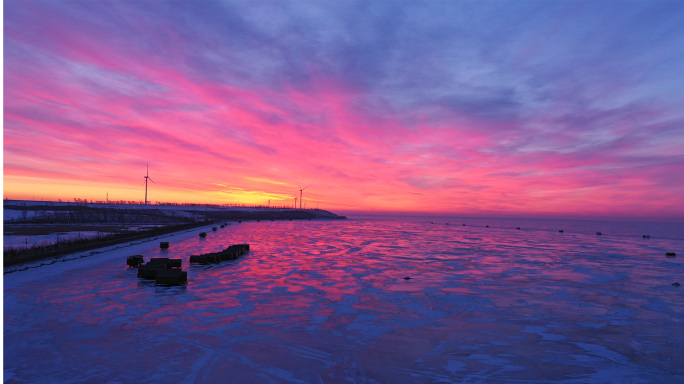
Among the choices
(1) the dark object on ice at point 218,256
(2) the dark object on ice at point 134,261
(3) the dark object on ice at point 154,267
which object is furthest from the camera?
(1) the dark object on ice at point 218,256

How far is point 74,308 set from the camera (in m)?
16.0

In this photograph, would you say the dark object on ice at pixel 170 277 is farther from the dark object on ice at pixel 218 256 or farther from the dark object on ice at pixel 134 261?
the dark object on ice at pixel 218 256

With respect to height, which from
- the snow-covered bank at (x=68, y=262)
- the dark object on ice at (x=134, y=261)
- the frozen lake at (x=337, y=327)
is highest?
A: the dark object on ice at (x=134, y=261)

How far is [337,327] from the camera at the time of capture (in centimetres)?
1462

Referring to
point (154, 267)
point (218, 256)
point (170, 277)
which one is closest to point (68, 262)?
point (154, 267)

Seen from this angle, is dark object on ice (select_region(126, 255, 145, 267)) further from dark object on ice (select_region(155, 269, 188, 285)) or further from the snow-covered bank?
dark object on ice (select_region(155, 269, 188, 285))

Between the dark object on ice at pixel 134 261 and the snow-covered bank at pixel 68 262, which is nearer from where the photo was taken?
the snow-covered bank at pixel 68 262

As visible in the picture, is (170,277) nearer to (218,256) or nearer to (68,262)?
(218,256)

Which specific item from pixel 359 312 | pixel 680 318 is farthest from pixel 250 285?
pixel 680 318

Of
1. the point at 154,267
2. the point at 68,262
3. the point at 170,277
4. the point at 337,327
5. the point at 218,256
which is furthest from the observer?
the point at 218,256

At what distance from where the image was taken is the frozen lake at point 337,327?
36.1 ft

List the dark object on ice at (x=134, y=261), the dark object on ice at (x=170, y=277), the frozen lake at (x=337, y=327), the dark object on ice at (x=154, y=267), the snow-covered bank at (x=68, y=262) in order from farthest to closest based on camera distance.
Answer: the dark object on ice at (x=134, y=261) < the dark object on ice at (x=154, y=267) < the snow-covered bank at (x=68, y=262) < the dark object on ice at (x=170, y=277) < the frozen lake at (x=337, y=327)

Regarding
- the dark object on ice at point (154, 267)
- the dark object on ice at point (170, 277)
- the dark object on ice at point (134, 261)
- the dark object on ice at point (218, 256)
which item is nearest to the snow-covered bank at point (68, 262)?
the dark object on ice at point (134, 261)

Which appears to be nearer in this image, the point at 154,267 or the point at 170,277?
the point at 170,277
